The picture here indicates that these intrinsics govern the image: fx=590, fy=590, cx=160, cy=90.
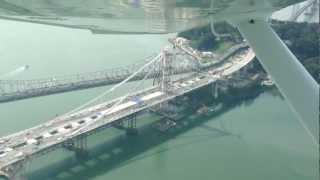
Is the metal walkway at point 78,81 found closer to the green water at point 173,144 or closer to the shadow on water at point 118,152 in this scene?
the green water at point 173,144

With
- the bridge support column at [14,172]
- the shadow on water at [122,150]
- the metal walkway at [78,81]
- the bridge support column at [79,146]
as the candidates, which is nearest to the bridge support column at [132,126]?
the shadow on water at [122,150]

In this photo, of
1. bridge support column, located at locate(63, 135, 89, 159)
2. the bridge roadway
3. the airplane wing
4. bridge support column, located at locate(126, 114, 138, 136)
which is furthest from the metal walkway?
the airplane wing

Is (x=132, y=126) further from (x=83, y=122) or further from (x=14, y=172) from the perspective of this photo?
(x=14, y=172)

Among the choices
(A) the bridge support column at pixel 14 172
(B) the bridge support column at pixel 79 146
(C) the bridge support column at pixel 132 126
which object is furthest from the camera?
(C) the bridge support column at pixel 132 126

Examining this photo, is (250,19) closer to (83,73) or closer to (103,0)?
(103,0)

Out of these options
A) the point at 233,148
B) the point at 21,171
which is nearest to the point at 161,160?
the point at 233,148

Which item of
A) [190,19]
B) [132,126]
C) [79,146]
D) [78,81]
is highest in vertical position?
[190,19]

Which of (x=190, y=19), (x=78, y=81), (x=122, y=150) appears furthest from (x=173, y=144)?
(x=190, y=19)

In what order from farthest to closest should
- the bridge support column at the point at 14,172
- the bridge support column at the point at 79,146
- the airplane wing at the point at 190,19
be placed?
the bridge support column at the point at 79,146
the bridge support column at the point at 14,172
the airplane wing at the point at 190,19
